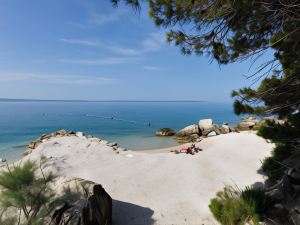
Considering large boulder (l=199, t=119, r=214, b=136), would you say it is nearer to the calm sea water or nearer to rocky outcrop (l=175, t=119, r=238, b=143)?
rocky outcrop (l=175, t=119, r=238, b=143)

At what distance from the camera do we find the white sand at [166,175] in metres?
6.52

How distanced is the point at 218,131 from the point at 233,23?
2246 cm

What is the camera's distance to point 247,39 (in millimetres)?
5801

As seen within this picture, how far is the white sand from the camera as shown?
6.52 m

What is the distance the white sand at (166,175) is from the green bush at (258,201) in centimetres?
125

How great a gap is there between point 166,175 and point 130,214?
3598 mm

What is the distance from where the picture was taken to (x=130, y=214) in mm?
6523

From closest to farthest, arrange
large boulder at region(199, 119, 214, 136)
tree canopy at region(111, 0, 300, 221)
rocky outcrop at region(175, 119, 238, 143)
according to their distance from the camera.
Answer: tree canopy at region(111, 0, 300, 221), rocky outcrop at region(175, 119, 238, 143), large boulder at region(199, 119, 214, 136)

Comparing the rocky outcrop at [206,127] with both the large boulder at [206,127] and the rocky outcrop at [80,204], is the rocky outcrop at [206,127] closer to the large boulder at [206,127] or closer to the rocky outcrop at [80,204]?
the large boulder at [206,127]

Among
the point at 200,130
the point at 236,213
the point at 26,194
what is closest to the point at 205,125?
the point at 200,130

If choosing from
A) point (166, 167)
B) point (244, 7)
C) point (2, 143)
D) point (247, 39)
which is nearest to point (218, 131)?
point (166, 167)

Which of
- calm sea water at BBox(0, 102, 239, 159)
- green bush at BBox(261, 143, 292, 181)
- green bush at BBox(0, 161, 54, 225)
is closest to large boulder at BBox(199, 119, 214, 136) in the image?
calm sea water at BBox(0, 102, 239, 159)

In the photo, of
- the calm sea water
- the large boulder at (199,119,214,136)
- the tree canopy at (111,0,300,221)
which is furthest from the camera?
the large boulder at (199,119,214,136)

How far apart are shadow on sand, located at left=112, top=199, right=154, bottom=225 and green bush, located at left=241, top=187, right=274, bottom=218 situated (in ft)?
8.78
